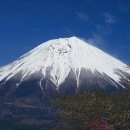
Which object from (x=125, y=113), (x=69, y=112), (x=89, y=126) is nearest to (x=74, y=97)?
(x=69, y=112)

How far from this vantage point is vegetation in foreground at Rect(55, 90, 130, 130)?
58.3 metres

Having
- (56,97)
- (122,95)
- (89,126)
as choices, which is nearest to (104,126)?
(89,126)

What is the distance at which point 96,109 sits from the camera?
5834 centimetres

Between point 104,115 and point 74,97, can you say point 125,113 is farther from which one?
point 74,97

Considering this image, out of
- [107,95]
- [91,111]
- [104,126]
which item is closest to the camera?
[104,126]

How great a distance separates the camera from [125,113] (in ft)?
194

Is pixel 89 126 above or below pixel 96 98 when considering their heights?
below

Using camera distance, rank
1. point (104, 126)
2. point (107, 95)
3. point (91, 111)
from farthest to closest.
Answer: point (107, 95) → point (91, 111) → point (104, 126)

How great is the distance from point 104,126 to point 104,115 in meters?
12.1

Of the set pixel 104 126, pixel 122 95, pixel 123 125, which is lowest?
pixel 104 126

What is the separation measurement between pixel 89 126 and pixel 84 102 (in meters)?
10.3

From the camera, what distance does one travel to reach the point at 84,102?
59094 mm

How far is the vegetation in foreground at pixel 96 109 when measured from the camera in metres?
58.3

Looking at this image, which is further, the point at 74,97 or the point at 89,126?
the point at 74,97
